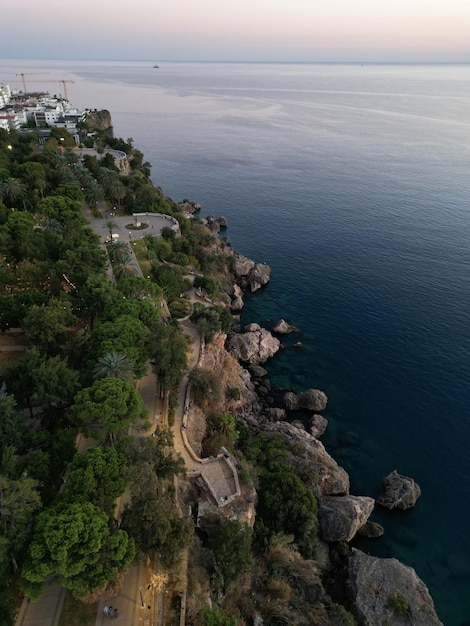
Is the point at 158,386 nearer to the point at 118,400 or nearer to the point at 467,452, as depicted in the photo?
the point at 118,400

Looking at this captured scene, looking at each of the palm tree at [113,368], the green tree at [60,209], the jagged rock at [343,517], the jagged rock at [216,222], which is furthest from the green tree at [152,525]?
the jagged rock at [216,222]

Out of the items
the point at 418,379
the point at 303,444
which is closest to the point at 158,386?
the point at 303,444

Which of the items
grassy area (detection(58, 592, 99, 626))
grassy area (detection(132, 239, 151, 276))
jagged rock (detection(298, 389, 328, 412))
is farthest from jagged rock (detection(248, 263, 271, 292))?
grassy area (detection(58, 592, 99, 626))

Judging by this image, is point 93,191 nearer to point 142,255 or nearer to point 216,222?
point 142,255

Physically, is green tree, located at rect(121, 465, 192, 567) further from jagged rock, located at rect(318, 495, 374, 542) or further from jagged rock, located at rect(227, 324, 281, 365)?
jagged rock, located at rect(227, 324, 281, 365)

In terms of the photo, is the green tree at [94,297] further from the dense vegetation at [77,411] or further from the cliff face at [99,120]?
the cliff face at [99,120]

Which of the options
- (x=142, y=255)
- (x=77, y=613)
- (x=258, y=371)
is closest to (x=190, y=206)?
(x=142, y=255)
